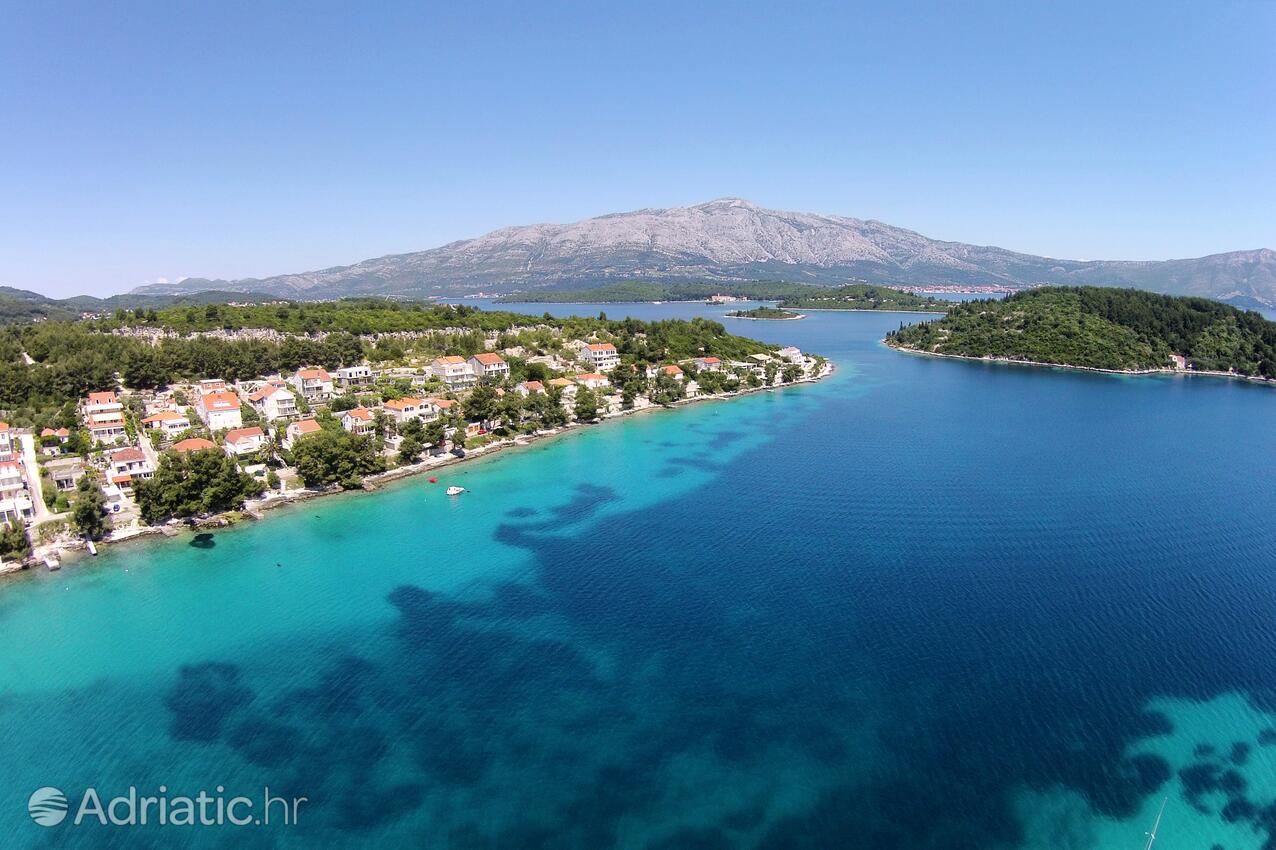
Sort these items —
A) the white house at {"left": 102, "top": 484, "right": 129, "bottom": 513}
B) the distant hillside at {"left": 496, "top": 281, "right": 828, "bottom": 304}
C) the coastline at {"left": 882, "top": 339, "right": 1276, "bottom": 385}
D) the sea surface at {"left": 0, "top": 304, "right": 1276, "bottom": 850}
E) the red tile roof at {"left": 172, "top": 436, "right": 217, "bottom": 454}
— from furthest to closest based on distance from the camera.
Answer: the distant hillside at {"left": 496, "top": 281, "right": 828, "bottom": 304} → the coastline at {"left": 882, "top": 339, "right": 1276, "bottom": 385} → the red tile roof at {"left": 172, "top": 436, "right": 217, "bottom": 454} → the white house at {"left": 102, "top": 484, "right": 129, "bottom": 513} → the sea surface at {"left": 0, "top": 304, "right": 1276, "bottom": 850}

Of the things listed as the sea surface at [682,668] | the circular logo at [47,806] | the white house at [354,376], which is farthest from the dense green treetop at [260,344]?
the circular logo at [47,806]

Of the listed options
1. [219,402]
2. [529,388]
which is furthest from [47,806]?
[529,388]

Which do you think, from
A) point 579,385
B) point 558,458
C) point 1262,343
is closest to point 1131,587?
point 558,458

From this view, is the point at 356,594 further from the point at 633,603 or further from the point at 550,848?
the point at 550,848

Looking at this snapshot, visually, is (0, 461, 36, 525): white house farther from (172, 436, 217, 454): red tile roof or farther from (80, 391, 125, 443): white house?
(80, 391, 125, 443): white house
